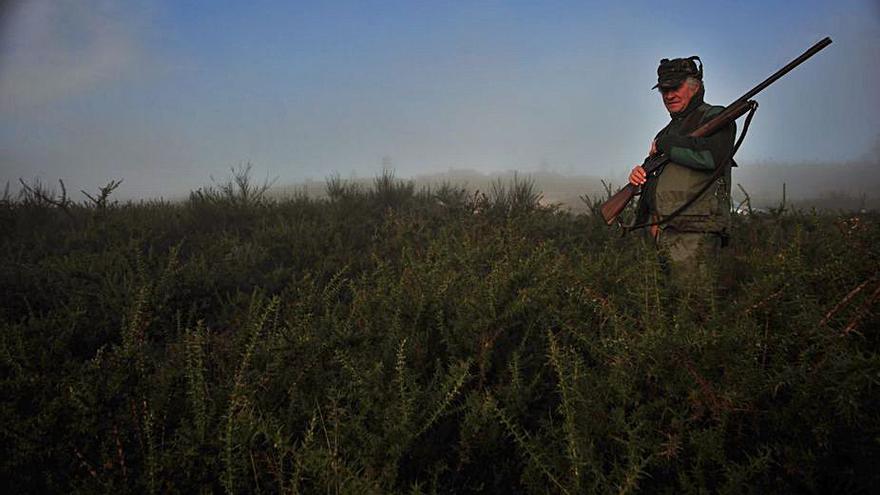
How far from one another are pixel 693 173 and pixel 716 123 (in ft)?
1.34

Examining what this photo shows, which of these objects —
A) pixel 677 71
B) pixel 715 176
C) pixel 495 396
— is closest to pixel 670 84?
pixel 677 71

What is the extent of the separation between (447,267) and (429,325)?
121 cm

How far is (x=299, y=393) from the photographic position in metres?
2.31

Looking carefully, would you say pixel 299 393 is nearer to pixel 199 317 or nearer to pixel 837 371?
pixel 837 371

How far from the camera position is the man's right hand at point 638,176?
3904 millimetres

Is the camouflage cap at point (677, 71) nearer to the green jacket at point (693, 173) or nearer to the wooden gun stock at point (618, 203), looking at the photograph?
the green jacket at point (693, 173)

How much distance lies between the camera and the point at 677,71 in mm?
3742

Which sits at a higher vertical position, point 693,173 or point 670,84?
point 670,84

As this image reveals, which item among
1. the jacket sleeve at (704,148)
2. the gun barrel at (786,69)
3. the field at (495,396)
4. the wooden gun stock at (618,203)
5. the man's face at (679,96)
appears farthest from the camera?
the wooden gun stock at (618,203)

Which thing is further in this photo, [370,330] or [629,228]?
[629,228]

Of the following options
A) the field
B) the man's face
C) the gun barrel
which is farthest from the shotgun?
the field

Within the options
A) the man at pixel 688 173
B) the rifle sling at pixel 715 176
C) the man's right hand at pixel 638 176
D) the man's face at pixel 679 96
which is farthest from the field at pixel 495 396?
the man's face at pixel 679 96

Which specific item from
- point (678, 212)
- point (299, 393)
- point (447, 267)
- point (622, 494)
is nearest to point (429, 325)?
point (299, 393)

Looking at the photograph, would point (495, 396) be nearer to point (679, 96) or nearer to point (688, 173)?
point (688, 173)
